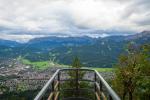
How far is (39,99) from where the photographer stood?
14.2ft

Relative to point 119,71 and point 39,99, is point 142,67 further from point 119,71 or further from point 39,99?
point 39,99

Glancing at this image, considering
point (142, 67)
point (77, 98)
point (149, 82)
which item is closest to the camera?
point (77, 98)

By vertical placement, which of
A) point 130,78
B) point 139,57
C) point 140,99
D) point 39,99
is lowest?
point 140,99

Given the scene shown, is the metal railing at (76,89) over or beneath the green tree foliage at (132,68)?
over

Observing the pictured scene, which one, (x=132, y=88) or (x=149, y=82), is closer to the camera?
(x=149, y=82)

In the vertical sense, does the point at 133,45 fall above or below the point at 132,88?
above

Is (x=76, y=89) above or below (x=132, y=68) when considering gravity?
above

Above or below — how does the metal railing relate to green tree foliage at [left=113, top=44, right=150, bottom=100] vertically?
above

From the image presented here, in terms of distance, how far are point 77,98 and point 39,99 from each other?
555 cm

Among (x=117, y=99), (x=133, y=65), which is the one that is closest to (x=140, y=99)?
(x=133, y=65)

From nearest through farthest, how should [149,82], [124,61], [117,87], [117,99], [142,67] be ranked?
Result: [117,99] → [149,82] → [142,67] → [124,61] → [117,87]

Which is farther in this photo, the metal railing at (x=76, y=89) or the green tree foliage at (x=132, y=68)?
the green tree foliage at (x=132, y=68)

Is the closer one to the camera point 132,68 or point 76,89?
point 76,89

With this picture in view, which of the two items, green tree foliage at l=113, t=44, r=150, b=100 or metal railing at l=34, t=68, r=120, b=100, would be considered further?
green tree foliage at l=113, t=44, r=150, b=100
